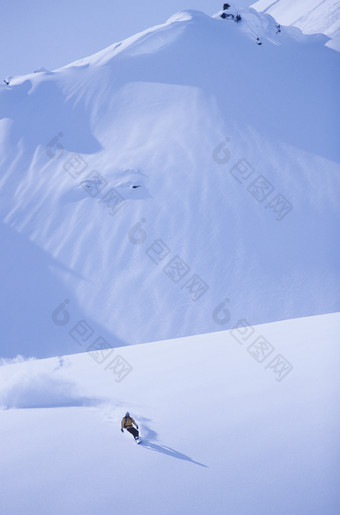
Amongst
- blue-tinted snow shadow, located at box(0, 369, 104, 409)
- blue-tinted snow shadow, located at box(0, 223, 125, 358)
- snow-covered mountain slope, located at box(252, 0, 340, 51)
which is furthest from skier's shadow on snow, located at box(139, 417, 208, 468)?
snow-covered mountain slope, located at box(252, 0, 340, 51)

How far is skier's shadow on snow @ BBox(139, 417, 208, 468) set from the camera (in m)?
4.23

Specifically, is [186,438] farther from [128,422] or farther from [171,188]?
[171,188]

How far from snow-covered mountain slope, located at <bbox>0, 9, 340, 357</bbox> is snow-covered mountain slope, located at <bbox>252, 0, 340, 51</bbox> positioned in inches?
153

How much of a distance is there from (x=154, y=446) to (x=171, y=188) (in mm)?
20013

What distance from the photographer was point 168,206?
22453 mm

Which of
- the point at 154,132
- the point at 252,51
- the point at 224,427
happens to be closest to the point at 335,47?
the point at 252,51

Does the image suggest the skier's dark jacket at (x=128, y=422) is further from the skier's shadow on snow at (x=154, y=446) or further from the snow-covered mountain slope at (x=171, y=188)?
the snow-covered mountain slope at (x=171, y=188)

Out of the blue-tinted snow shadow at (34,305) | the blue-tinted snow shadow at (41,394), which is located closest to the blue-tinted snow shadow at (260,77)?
the blue-tinted snow shadow at (34,305)

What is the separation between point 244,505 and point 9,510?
2.69 metres

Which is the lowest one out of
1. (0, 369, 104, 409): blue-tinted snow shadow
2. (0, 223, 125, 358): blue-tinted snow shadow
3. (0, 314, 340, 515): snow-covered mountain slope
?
(0, 314, 340, 515): snow-covered mountain slope

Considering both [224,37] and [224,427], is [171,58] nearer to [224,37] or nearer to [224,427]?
[224,37]

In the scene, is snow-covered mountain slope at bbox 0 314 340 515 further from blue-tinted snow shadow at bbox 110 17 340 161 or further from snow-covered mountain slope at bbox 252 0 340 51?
snow-covered mountain slope at bbox 252 0 340 51

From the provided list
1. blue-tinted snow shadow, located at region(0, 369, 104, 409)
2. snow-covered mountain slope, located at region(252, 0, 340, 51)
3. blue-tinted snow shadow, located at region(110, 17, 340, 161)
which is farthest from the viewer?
snow-covered mountain slope, located at region(252, 0, 340, 51)

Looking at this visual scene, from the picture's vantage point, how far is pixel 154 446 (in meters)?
4.62
